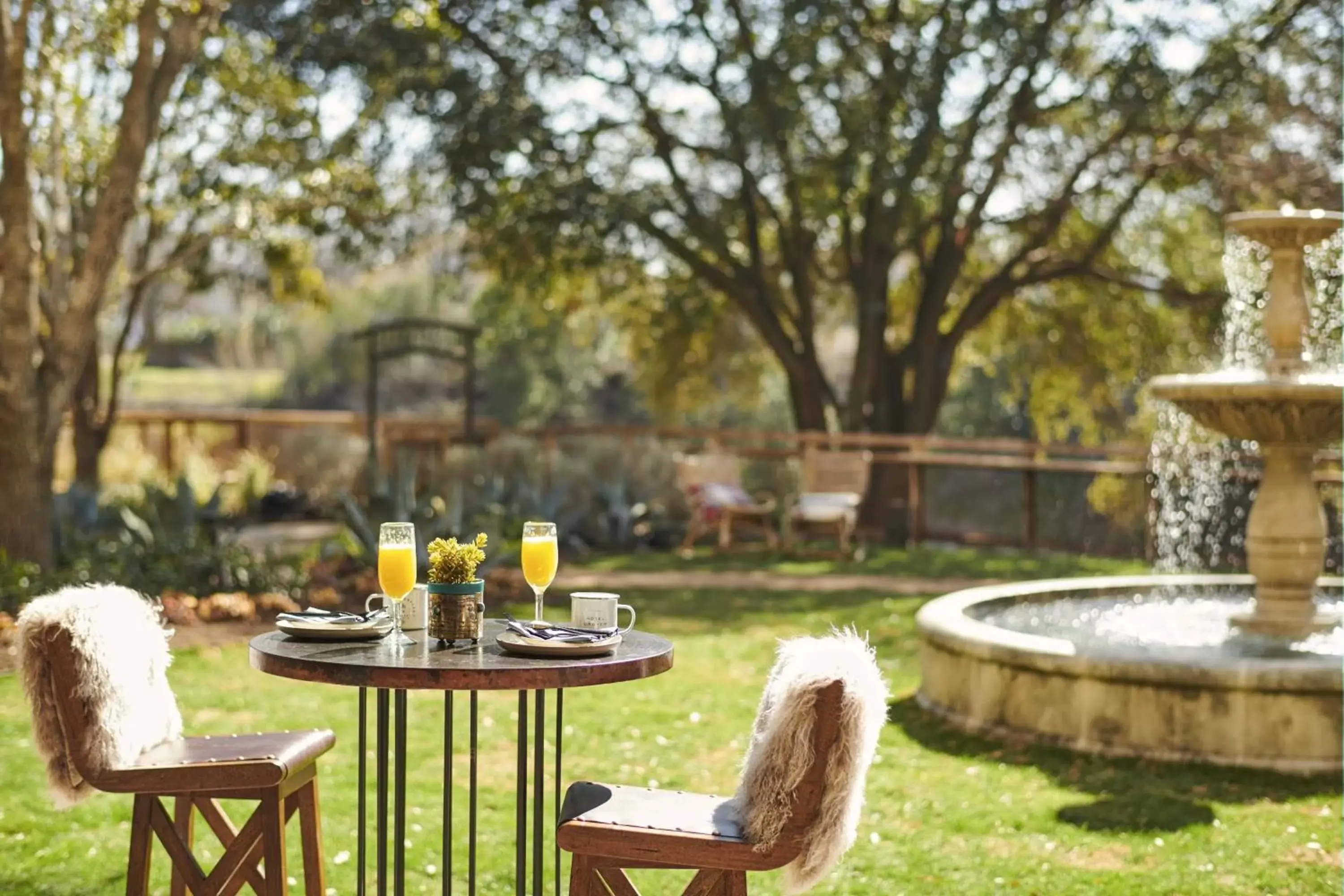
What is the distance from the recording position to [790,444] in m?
17.9

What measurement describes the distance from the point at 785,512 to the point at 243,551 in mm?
6140

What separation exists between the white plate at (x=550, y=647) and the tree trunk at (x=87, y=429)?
41.9 ft

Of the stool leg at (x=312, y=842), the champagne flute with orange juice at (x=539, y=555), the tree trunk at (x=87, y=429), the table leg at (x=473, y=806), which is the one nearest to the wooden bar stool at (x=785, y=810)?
the table leg at (x=473, y=806)

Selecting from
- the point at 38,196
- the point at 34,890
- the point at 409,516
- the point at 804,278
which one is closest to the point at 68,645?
the point at 34,890

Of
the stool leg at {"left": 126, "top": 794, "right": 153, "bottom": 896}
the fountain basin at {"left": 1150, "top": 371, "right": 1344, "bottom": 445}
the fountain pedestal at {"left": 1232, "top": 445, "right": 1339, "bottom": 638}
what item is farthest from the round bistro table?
the fountain pedestal at {"left": 1232, "top": 445, "right": 1339, "bottom": 638}

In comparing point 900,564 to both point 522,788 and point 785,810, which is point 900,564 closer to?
point 522,788

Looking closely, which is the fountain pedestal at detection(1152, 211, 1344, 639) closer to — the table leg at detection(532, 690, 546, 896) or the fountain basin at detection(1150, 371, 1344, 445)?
the fountain basin at detection(1150, 371, 1344, 445)

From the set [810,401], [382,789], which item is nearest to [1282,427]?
[382,789]

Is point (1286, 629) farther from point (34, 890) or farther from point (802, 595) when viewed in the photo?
point (34, 890)

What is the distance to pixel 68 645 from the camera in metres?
3.59

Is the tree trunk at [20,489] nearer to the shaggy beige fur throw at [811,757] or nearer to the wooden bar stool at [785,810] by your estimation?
the wooden bar stool at [785,810]

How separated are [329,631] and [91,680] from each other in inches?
23.3

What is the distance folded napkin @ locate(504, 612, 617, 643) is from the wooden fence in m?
10.5

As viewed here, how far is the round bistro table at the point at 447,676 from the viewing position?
10.5 ft
